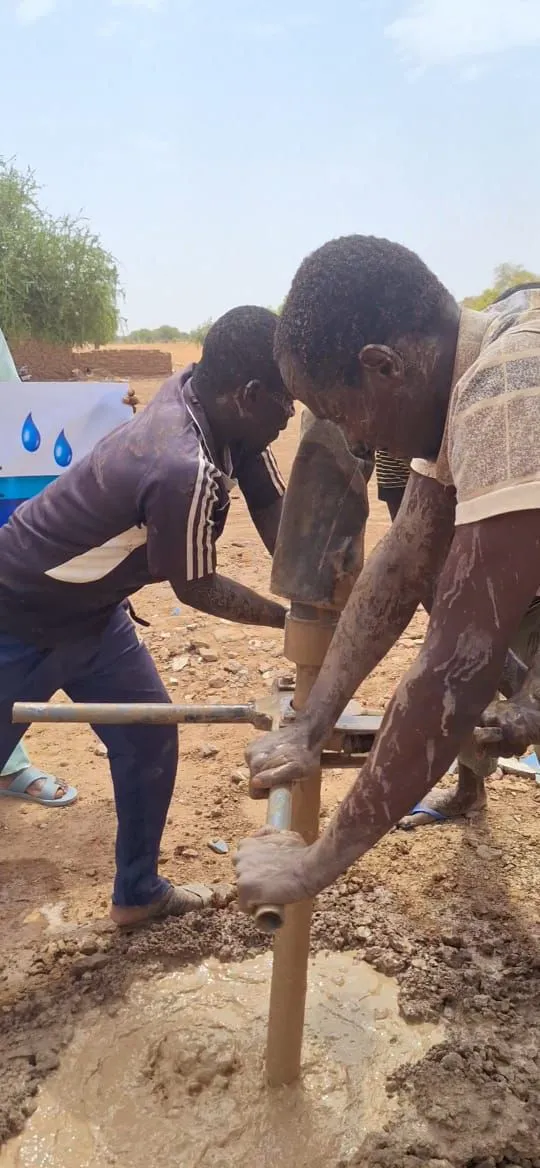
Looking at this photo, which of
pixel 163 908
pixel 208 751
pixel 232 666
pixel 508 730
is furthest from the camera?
pixel 232 666

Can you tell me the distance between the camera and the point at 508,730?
1603 millimetres

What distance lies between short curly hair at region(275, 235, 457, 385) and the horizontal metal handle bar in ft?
2.59

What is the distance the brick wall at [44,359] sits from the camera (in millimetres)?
17078

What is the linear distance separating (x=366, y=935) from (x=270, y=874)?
142 centimetres

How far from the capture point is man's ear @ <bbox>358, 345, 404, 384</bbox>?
128 centimetres

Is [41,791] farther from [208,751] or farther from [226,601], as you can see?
[226,601]

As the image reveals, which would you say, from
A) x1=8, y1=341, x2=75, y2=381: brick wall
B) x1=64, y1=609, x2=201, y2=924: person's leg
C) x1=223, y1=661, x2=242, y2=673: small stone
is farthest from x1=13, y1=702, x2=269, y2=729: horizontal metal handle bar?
x1=8, y1=341, x2=75, y2=381: brick wall

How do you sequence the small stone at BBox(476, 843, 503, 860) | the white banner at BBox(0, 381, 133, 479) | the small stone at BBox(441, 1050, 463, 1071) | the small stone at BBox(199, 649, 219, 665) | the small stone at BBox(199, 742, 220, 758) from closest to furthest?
the small stone at BBox(441, 1050, 463, 1071)
the small stone at BBox(476, 843, 503, 860)
the small stone at BBox(199, 742, 220, 758)
the white banner at BBox(0, 381, 133, 479)
the small stone at BBox(199, 649, 219, 665)

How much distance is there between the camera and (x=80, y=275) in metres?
18.1

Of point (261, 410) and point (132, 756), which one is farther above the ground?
point (261, 410)

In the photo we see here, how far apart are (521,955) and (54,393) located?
2.96 metres

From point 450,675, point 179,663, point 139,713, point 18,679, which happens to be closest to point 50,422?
point 179,663

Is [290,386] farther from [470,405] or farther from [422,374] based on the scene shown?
[470,405]

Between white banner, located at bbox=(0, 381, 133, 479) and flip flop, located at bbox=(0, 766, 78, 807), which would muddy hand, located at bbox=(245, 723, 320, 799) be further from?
white banner, located at bbox=(0, 381, 133, 479)
